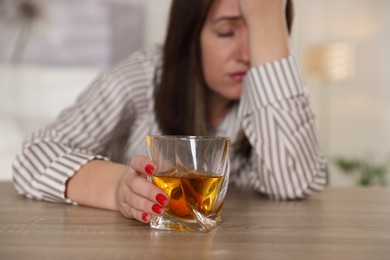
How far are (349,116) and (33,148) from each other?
13.0 ft

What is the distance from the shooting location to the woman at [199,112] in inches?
42.8

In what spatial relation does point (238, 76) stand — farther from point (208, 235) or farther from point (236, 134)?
point (208, 235)

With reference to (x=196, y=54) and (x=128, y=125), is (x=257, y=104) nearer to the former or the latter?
(x=196, y=54)

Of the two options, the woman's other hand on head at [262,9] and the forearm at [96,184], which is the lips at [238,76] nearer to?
the woman's other hand on head at [262,9]

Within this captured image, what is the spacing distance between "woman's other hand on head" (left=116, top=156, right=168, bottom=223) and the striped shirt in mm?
223

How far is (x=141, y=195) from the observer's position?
2.50 ft

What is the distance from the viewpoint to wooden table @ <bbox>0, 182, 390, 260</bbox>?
1.86 ft

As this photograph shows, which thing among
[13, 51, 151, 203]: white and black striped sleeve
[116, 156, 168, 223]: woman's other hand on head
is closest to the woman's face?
[13, 51, 151, 203]: white and black striped sleeve

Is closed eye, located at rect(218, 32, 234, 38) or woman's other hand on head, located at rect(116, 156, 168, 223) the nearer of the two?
woman's other hand on head, located at rect(116, 156, 168, 223)

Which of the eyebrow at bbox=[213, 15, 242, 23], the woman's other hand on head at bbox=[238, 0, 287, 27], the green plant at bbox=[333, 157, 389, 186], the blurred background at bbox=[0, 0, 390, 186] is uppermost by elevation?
the woman's other hand on head at bbox=[238, 0, 287, 27]

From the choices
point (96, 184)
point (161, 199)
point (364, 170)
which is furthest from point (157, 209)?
point (364, 170)

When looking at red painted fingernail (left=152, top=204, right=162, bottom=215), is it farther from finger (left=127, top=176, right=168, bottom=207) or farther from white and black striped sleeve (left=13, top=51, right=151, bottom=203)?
white and black striped sleeve (left=13, top=51, right=151, bottom=203)

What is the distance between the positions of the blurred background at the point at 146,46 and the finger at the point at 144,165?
213 centimetres

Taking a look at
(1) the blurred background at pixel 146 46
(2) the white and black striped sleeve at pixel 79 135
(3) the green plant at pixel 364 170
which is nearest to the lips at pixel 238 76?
(2) the white and black striped sleeve at pixel 79 135
